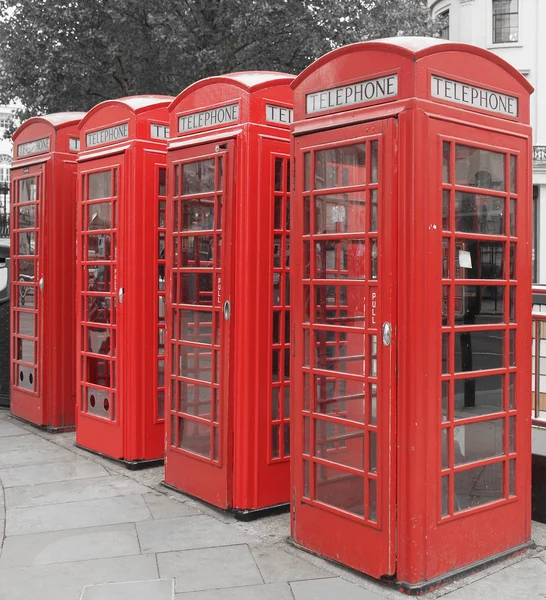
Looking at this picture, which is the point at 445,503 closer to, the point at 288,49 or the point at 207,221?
the point at 207,221

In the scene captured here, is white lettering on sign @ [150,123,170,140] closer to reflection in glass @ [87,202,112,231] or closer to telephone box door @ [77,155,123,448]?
telephone box door @ [77,155,123,448]

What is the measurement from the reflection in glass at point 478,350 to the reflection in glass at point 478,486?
21.8 inches

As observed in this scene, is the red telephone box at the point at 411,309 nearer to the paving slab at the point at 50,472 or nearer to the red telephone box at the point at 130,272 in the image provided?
the red telephone box at the point at 130,272

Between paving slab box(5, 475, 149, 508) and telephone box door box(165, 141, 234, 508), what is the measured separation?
39 centimetres

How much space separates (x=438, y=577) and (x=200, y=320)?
237cm

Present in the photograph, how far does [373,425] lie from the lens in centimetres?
408

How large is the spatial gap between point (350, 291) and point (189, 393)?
178 centimetres

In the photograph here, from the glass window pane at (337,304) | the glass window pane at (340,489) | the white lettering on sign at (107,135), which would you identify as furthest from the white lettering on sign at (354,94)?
the white lettering on sign at (107,135)

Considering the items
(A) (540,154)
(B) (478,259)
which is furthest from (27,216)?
(A) (540,154)

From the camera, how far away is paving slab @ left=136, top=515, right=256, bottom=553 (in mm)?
4637

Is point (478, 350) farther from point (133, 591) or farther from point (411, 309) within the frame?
point (133, 591)

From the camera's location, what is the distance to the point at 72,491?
5.82 metres

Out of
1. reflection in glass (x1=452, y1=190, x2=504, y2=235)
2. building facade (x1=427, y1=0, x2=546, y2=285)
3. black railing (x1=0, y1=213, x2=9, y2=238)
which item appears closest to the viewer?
reflection in glass (x1=452, y1=190, x2=504, y2=235)

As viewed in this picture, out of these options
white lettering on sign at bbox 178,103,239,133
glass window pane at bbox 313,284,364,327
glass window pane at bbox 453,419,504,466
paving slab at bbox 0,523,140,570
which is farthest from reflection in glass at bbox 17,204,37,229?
glass window pane at bbox 453,419,504,466
